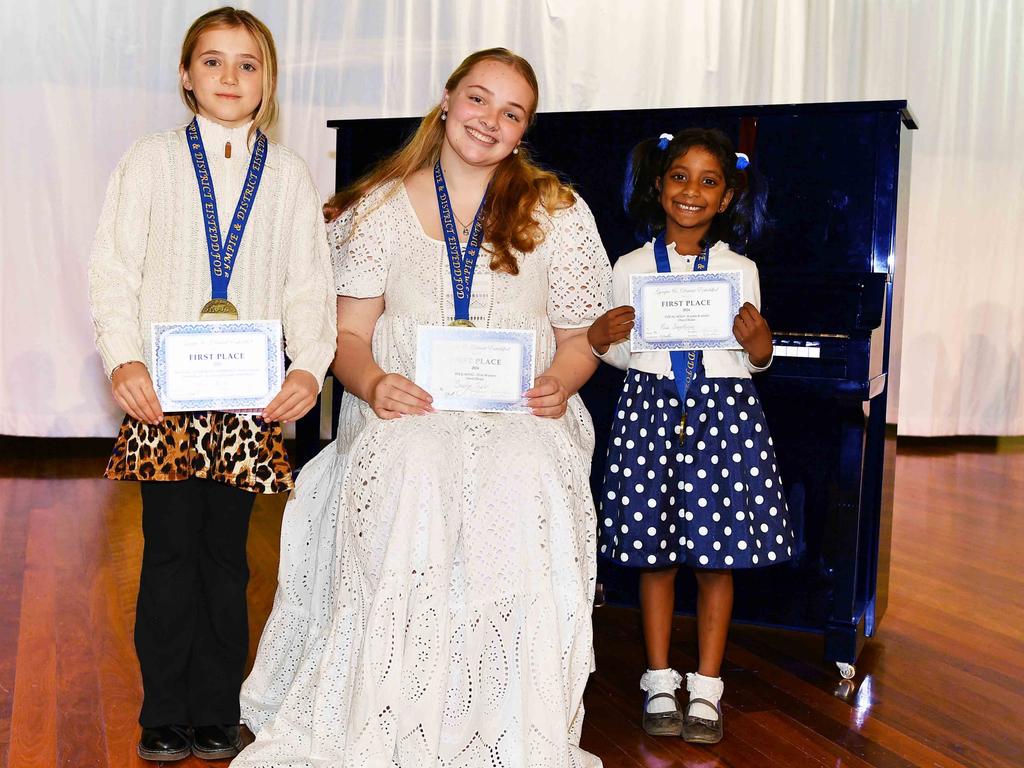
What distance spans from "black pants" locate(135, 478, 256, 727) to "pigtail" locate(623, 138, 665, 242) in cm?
116

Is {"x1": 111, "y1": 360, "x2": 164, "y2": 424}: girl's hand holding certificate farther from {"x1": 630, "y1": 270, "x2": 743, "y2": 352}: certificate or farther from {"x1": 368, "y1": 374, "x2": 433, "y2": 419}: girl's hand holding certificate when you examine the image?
{"x1": 630, "y1": 270, "x2": 743, "y2": 352}: certificate

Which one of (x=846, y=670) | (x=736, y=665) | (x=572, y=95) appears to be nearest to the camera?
(x=846, y=670)

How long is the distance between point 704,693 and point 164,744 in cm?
117

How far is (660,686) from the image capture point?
8.68 ft

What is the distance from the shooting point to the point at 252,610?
3.36 meters

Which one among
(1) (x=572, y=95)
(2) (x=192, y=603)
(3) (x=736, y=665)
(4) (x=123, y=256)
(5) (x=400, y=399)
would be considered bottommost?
(3) (x=736, y=665)

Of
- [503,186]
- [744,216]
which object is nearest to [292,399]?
[503,186]

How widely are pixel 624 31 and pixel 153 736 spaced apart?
508 cm

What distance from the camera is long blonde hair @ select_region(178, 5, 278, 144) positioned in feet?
7.16

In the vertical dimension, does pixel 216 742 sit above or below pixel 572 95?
below

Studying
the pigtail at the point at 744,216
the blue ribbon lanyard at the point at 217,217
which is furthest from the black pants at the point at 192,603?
the pigtail at the point at 744,216

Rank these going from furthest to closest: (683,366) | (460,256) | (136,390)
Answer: (683,366)
(460,256)
(136,390)

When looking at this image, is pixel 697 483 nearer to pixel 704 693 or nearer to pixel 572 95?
pixel 704 693

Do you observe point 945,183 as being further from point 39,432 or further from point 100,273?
point 100,273
